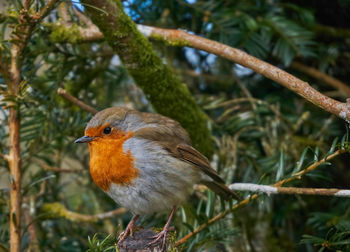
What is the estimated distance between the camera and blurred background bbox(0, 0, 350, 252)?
107 inches

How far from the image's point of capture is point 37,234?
9.49ft

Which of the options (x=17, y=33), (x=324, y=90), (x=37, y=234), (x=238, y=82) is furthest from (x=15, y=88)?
(x=324, y=90)

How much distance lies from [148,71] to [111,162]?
535 mm

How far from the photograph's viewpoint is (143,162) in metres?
2.28

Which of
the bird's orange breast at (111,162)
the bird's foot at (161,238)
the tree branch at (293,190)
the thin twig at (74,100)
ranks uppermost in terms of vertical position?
the thin twig at (74,100)

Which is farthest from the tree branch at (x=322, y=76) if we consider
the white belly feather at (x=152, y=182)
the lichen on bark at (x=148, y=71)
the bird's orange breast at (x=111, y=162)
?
the bird's orange breast at (x=111, y=162)

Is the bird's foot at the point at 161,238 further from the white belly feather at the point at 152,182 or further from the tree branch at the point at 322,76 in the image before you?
the tree branch at the point at 322,76

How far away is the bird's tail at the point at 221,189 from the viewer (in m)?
2.33

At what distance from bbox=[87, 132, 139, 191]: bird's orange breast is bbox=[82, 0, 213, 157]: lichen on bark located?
13.9 inches

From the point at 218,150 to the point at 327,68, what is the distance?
1.04m

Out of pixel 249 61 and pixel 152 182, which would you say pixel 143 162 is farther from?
pixel 249 61

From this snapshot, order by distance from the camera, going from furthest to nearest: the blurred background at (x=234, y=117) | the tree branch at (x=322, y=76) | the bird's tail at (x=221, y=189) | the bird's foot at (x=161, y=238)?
the tree branch at (x=322, y=76)
the blurred background at (x=234, y=117)
the bird's tail at (x=221, y=189)
the bird's foot at (x=161, y=238)

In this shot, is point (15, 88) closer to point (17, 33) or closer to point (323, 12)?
point (17, 33)

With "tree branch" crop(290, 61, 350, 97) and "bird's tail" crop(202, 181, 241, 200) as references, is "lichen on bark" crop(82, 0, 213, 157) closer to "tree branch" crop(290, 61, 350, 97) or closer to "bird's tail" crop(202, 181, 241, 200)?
"bird's tail" crop(202, 181, 241, 200)
